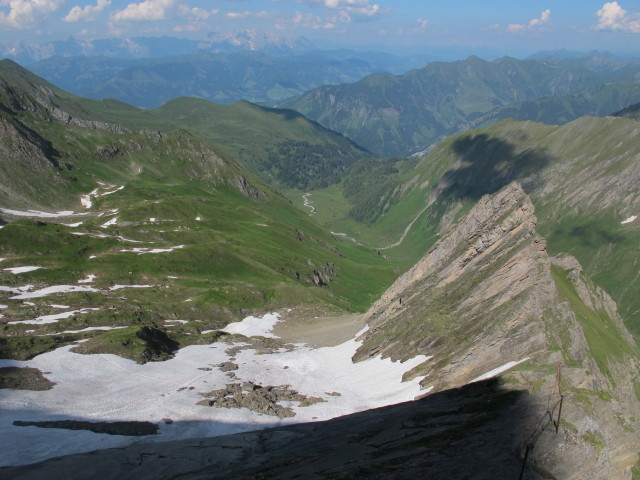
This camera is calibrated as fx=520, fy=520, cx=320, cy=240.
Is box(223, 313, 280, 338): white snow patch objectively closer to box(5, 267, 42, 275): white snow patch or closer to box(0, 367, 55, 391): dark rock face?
box(5, 267, 42, 275): white snow patch

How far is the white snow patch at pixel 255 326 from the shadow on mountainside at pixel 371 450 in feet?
179

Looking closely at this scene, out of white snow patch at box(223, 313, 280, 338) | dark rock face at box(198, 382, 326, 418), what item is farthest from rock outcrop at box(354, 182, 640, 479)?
white snow patch at box(223, 313, 280, 338)

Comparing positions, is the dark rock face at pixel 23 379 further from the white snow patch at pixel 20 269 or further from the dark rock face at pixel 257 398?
the white snow patch at pixel 20 269

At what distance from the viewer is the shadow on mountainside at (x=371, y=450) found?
34844 mm

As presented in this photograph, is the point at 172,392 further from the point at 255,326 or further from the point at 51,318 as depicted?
the point at 255,326

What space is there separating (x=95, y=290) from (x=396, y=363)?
71.2m

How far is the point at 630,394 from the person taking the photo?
59719mm

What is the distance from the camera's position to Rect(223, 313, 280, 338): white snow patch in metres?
113

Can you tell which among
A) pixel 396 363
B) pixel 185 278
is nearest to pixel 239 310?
pixel 185 278

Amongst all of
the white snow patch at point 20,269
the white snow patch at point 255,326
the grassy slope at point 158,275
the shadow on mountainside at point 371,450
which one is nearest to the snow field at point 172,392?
the shadow on mountainside at point 371,450

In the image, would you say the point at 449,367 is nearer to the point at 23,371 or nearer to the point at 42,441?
the point at 42,441

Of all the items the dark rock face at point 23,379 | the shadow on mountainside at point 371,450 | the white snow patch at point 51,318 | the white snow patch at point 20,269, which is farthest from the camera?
the white snow patch at point 20,269

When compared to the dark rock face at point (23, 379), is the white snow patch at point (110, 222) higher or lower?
lower

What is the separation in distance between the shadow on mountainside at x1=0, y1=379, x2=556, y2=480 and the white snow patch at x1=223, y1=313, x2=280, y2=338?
54.5 metres
